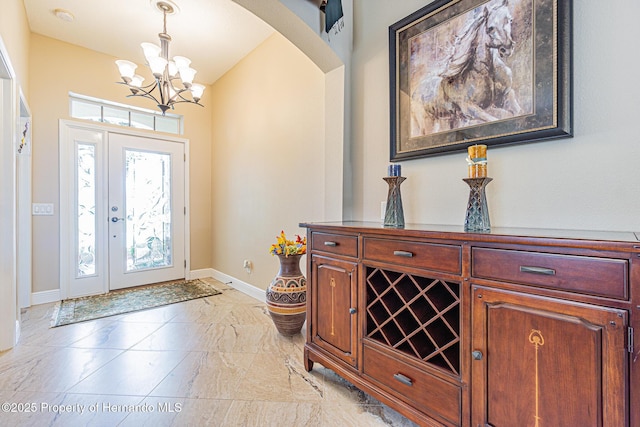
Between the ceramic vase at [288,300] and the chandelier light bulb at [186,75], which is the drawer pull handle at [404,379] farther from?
the chandelier light bulb at [186,75]

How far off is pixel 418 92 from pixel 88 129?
389 centimetres

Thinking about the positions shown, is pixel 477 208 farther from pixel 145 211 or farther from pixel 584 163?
pixel 145 211

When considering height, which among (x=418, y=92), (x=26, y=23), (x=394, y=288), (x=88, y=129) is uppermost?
(x=26, y=23)

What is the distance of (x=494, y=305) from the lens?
3.64 feet

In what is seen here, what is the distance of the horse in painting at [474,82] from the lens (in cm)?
146

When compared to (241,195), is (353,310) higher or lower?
lower

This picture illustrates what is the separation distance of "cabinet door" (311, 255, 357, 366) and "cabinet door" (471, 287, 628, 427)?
636mm

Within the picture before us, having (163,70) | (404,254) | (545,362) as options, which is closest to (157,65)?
(163,70)

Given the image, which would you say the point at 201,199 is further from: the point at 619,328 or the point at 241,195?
the point at 619,328

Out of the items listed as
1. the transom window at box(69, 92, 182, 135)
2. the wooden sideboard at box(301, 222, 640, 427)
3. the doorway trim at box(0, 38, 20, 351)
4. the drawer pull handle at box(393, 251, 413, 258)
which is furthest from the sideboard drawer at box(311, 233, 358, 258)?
the transom window at box(69, 92, 182, 135)

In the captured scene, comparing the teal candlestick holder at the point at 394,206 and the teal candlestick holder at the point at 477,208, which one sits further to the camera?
the teal candlestick holder at the point at 394,206

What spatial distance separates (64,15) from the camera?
9.64 ft

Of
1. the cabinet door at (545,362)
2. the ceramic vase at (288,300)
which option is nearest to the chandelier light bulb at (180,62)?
the ceramic vase at (288,300)

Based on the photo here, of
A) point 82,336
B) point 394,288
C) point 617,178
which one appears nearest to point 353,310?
point 394,288
